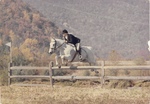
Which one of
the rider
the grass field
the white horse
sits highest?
the rider

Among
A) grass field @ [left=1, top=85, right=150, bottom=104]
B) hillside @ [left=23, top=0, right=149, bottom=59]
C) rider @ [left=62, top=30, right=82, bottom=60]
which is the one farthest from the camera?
hillside @ [left=23, top=0, right=149, bottom=59]

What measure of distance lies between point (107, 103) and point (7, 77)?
8.15 m

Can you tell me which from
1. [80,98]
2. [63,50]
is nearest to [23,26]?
[63,50]

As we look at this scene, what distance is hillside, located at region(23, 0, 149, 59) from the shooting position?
55031 mm

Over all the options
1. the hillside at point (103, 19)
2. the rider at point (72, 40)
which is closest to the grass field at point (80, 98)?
the rider at point (72, 40)

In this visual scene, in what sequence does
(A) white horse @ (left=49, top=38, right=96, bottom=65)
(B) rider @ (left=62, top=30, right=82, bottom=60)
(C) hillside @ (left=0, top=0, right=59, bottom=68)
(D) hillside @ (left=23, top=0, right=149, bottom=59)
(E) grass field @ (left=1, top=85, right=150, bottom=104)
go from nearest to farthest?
(E) grass field @ (left=1, top=85, right=150, bottom=104) < (B) rider @ (left=62, top=30, right=82, bottom=60) < (A) white horse @ (left=49, top=38, right=96, bottom=65) < (C) hillside @ (left=0, top=0, right=59, bottom=68) < (D) hillside @ (left=23, top=0, right=149, bottom=59)

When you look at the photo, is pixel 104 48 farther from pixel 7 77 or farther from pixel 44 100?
pixel 44 100

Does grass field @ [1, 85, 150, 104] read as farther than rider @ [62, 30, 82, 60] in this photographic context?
No

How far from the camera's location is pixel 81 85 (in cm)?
1716

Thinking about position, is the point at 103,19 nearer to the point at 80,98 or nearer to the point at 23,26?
the point at 23,26

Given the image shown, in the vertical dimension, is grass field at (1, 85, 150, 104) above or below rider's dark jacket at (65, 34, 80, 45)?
below

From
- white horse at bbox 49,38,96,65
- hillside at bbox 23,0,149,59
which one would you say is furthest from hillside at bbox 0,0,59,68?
white horse at bbox 49,38,96,65

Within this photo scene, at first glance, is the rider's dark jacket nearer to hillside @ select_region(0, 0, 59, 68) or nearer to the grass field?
the grass field

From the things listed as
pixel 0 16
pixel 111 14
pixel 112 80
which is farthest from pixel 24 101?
pixel 111 14
